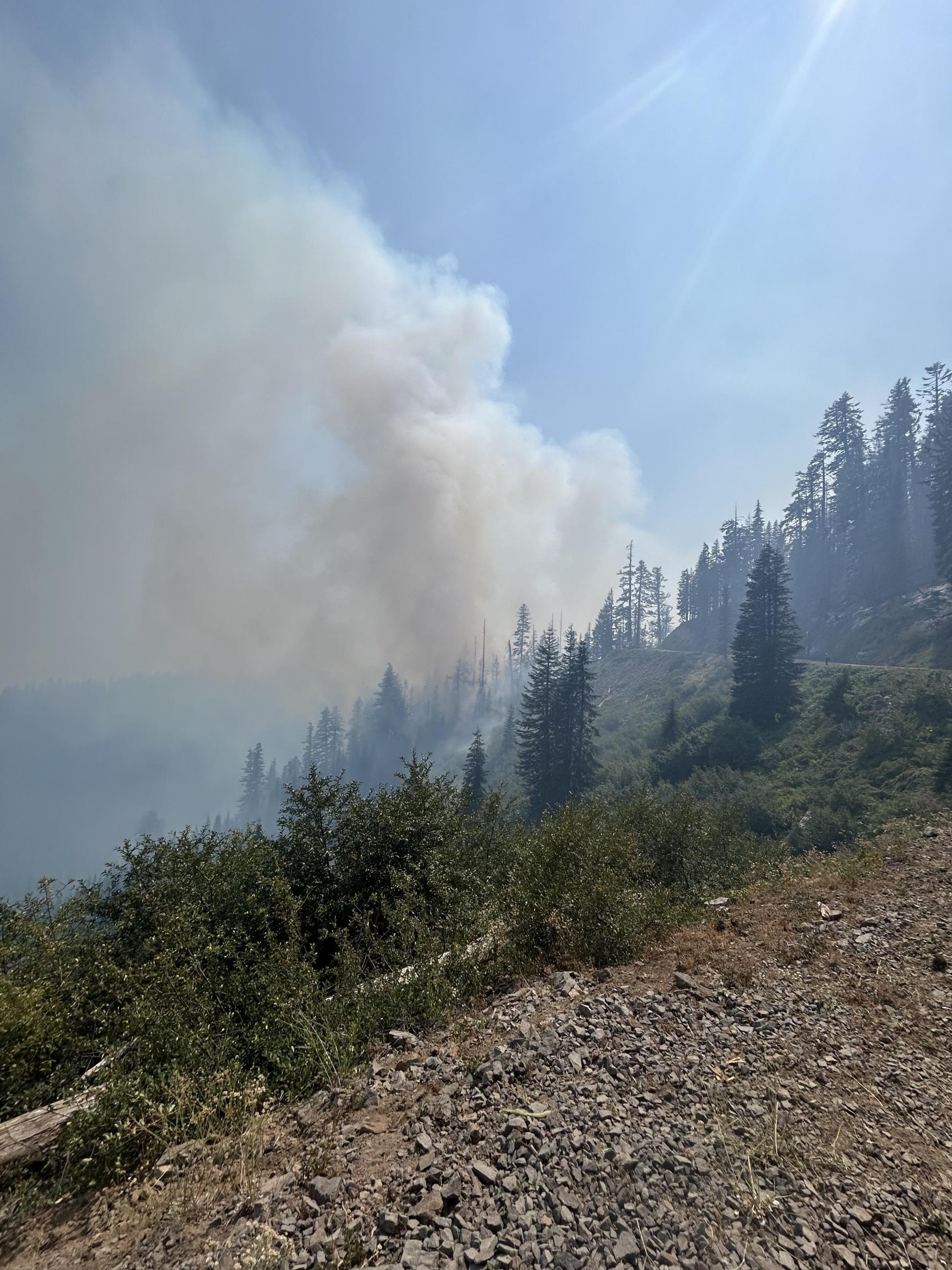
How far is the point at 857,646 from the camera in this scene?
57.0m

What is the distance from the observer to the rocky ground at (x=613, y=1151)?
3.27 meters

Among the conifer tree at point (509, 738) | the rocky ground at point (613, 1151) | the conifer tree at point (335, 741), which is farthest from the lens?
the conifer tree at point (335, 741)

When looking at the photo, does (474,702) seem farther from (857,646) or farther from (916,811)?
(916,811)

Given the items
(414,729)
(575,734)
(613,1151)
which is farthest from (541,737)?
(414,729)

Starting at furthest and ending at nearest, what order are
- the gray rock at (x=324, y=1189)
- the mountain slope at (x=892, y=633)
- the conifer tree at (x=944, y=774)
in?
the mountain slope at (x=892, y=633) → the conifer tree at (x=944, y=774) → the gray rock at (x=324, y=1189)

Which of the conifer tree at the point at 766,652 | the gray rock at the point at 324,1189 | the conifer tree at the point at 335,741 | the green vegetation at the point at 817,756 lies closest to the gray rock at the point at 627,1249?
the gray rock at the point at 324,1189

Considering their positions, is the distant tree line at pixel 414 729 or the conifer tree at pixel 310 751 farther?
the conifer tree at pixel 310 751

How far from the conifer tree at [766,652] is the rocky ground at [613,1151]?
136 ft

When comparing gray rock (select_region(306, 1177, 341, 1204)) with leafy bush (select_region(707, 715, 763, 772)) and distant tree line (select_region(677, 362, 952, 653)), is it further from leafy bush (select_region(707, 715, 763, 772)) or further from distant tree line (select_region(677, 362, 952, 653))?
distant tree line (select_region(677, 362, 952, 653))

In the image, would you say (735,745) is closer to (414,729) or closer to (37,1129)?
(37,1129)

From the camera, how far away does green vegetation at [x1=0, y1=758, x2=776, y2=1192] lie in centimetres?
493

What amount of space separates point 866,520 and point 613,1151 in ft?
292

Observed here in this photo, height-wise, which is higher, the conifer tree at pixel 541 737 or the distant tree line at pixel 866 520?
the distant tree line at pixel 866 520

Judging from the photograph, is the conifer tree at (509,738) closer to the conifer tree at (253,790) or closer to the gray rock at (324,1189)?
the gray rock at (324,1189)
